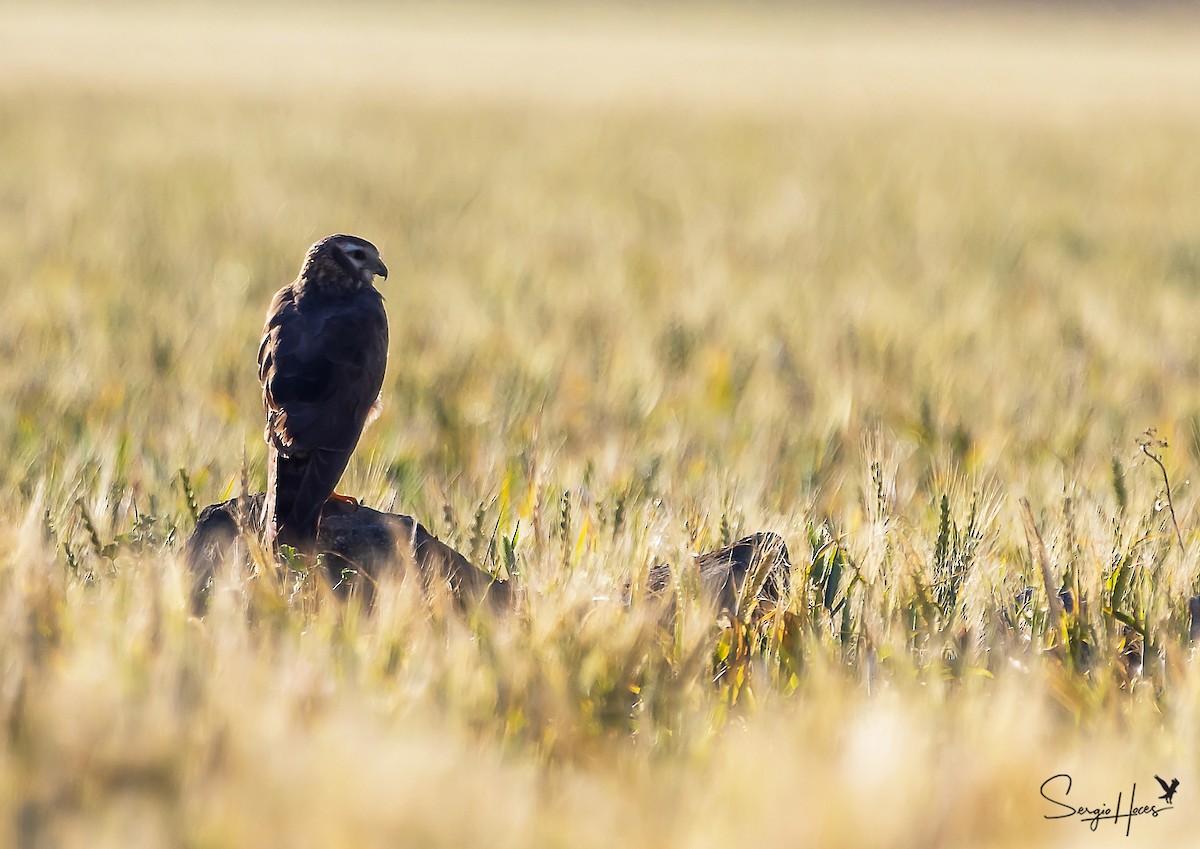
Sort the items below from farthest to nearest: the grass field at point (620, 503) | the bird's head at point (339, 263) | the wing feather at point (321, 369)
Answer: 1. the bird's head at point (339, 263)
2. the wing feather at point (321, 369)
3. the grass field at point (620, 503)

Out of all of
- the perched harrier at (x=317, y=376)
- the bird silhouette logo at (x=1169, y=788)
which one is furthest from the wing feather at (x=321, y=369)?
the bird silhouette logo at (x=1169, y=788)

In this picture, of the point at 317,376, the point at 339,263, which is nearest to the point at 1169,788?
the point at 317,376

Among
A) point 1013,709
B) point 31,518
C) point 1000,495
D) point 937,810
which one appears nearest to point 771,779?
point 937,810

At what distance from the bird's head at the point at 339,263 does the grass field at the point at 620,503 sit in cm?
A: 51

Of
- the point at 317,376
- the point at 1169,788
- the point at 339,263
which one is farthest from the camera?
the point at 339,263

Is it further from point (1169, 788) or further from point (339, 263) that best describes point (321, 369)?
point (1169, 788)

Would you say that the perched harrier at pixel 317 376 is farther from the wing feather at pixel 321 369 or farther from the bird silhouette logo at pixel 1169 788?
the bird silhouette logo at pixel 1169 788

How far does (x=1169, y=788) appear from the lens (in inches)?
75.2

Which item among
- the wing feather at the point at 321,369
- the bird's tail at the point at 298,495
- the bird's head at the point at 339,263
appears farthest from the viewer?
the bird's head at the point at 339,263

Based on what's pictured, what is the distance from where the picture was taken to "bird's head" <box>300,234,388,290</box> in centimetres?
385

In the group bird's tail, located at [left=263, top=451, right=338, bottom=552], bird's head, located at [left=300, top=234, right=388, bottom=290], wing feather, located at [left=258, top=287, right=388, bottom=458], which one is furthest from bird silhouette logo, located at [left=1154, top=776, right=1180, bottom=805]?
bird's head, located at [left=300, top=234, right=388, bottom=290]

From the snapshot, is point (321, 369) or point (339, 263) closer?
point (321, 369)

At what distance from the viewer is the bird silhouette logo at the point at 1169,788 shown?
1.87m

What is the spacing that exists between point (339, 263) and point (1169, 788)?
2.66 meters
